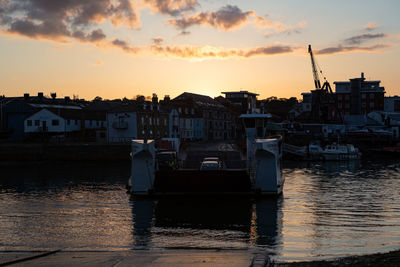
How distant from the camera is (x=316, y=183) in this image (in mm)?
55062

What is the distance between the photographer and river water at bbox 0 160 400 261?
24.1 meters

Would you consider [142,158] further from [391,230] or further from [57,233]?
[391,230]

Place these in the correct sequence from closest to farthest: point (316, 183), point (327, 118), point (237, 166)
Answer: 1. point (237, 166)
2. point (316, 183)
3. point (327, 118)

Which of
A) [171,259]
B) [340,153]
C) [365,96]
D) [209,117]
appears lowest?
[171,259]

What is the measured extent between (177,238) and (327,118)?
139 meters

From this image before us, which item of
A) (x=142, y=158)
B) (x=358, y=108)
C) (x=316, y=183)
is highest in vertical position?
(x=358, y=108)

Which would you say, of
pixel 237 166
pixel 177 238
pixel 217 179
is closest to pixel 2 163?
pixel 237 166

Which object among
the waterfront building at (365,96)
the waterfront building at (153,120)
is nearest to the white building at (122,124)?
the waterfront building at (153,120)

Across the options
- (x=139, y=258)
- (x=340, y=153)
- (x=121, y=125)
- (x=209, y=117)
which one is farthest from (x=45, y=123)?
(x=139, y=258)

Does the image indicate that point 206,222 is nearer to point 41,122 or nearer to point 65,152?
point 65,152

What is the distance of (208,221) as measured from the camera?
31.0 meters

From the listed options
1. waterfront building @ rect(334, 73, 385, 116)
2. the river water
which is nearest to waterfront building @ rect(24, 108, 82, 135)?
the river water

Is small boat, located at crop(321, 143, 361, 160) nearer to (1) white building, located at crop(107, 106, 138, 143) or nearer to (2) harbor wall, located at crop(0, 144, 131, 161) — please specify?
(2) harbor wall, located at crop(0, 144, 131, 161)

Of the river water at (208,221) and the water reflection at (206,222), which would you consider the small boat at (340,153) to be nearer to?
the river water at (208,221)
